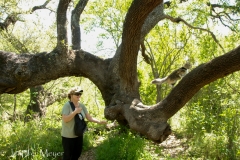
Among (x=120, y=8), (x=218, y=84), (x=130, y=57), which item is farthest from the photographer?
(x=120, y=8)

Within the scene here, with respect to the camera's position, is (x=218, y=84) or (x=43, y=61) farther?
(x=218, y=84)

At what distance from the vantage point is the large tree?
485 centimetres

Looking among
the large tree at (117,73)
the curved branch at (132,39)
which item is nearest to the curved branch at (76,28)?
the large tree at (117,73)

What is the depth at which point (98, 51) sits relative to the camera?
1168 cm

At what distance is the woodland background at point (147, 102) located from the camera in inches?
227

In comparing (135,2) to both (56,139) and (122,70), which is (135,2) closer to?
(122,70)

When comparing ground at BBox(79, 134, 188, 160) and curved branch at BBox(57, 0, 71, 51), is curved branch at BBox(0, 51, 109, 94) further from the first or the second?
ground at BBox(79, 134, 188, 160)

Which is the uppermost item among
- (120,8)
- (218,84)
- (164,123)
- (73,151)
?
(120,8)

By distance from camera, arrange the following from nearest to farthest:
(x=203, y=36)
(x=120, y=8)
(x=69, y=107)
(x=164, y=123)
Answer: (x=69, y=107) → (x=164, y=123) → (x=203, y=36) → (x=120, y=8)

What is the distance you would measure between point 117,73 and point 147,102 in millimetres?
5549

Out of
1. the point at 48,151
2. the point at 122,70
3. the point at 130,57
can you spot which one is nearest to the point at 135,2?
the point at 130,57

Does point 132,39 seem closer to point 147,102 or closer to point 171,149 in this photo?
point 171,149

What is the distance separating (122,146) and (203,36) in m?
6.50

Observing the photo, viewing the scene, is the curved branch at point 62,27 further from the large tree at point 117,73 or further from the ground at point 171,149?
the ground at point 171,149
